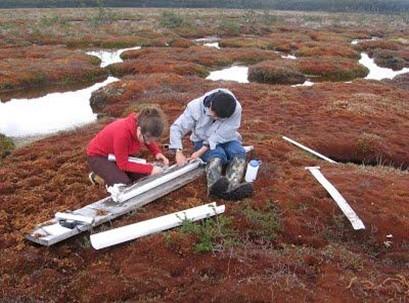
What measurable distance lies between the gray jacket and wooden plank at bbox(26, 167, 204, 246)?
0.84 m

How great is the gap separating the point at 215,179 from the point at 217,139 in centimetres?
97

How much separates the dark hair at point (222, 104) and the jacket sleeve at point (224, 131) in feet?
1.58

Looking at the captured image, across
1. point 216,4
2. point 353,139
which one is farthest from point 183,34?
point 216,4

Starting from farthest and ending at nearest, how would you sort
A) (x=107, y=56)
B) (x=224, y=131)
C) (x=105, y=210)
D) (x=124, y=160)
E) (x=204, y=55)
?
1. (x=107, y=56)
2. (x=204, y=55)
3. (x=224, y=131)
4. (x=124, y=160)
5. (x=105, y=210)

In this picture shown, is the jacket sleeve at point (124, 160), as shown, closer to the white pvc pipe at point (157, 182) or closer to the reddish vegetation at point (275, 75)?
the white pvc pipe at point (157, 182)

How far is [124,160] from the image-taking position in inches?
357

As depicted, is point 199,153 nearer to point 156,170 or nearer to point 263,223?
point 156,170

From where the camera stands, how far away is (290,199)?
978cm

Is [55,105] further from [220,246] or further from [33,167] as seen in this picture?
[220,246]

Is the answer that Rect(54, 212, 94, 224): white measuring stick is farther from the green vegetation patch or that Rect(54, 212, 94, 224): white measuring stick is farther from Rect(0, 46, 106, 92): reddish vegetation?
Rect(0, 46, 106, 92): reddish vegetation

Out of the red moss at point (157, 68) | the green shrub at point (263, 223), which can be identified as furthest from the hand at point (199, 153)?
the red moss at point (157, 68)

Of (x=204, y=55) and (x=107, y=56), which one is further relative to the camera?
(x=107, y=56)

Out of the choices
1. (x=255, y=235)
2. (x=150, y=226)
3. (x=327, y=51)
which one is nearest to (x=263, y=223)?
(x=255, y=235)

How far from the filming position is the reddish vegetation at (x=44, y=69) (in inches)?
1035
